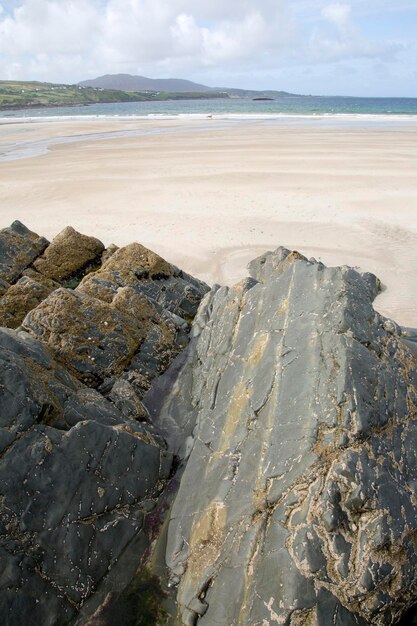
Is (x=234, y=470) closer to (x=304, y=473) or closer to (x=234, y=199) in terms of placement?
(x=304, y=473)

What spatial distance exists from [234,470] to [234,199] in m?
16.2

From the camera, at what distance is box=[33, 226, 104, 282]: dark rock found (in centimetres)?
1026

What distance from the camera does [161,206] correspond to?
1948 cm

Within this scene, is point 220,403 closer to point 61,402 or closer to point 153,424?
point 153,424

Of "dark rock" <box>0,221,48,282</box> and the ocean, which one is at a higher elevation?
the ocean

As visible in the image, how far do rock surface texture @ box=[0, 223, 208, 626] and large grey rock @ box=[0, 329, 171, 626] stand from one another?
10mm

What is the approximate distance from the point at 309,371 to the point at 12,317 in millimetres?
5298

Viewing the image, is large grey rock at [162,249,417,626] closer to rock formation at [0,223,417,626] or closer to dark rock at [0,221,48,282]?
rock formation at [0,223,417,626]

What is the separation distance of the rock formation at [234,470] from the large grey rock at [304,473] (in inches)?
0.6

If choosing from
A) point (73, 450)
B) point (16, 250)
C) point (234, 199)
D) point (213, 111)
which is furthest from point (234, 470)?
point (213, 111)

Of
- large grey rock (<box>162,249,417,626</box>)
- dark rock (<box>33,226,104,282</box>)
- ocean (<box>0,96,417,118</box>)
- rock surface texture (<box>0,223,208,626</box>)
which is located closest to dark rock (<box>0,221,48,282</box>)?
dark rock (<box>33,226,104,282</box>)

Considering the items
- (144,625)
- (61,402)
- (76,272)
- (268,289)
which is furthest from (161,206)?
(144,625)

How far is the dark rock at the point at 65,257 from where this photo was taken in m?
10.3

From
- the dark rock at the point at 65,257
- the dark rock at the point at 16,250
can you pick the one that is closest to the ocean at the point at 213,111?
the dark rock at the point at 65,257
